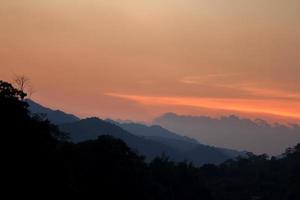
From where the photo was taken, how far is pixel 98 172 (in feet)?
150

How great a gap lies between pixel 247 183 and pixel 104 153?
50.0m

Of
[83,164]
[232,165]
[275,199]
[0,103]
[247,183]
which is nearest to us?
[0,103]

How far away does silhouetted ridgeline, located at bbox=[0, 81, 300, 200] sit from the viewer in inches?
1094

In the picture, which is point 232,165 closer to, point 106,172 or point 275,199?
point 275,199

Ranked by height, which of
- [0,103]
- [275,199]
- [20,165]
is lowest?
[275,199]

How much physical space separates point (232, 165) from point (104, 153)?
62926mm

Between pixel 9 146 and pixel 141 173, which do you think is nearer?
pixel 9 146

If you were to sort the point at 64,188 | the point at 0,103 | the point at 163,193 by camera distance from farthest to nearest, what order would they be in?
the point at 163,193 → the point at 64,188 → the point at 0,103

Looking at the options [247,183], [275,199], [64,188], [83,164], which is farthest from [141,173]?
[247,183]

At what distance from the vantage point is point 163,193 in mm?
58531

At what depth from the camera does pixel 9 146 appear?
27.2 meters

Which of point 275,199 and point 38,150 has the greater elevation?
point 38,150

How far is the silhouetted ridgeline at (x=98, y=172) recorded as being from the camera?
2780 centimetres

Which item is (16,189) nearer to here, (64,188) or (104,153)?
(64,188)
